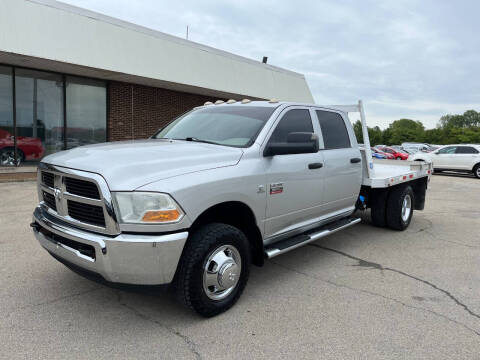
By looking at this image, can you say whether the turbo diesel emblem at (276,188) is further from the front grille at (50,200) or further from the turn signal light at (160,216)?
the front grille at (50,200)

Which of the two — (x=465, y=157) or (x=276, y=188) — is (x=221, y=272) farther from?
(x=465, y=157)

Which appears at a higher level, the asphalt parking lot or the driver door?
the driver door

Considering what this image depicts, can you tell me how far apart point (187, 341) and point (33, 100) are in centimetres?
1238

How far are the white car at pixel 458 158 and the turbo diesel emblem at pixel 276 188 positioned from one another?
18501 millimetres

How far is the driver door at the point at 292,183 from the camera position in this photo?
371cm

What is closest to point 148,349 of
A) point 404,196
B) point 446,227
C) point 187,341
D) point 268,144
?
point 187,341

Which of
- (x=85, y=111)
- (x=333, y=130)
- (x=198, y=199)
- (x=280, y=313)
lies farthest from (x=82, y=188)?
(x=85, y=111)

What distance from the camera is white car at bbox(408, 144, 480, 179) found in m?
18.8

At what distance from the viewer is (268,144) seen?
3.65m

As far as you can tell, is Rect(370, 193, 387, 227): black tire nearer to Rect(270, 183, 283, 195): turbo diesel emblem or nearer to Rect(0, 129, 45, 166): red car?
Rect(270, 183, 283, 195): turbo diesel emblem

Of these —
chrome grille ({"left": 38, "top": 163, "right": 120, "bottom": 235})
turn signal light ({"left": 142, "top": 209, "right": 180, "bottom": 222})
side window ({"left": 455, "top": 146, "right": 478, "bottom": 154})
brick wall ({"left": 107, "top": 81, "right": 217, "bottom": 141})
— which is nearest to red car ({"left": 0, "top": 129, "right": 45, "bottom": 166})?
brick wall ({"left": 107, "top": 81, "right": 217, "bottom": 141})

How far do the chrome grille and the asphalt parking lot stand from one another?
849mm

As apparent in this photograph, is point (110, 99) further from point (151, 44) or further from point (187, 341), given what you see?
point (187, 341)

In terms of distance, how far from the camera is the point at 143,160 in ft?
9.81
